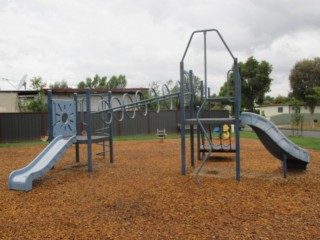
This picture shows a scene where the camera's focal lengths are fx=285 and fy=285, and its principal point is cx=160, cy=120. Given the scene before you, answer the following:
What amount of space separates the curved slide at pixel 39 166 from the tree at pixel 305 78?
32882 mm

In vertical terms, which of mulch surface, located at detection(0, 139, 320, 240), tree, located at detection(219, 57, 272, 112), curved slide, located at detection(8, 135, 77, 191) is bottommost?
mulch surface, located at detection(0, 139, 320, 240)

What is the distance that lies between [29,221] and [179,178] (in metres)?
2.79

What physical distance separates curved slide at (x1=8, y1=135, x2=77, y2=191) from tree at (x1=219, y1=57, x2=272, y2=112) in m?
22.5

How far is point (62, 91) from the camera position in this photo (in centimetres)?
2066

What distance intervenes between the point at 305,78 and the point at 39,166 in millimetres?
35315

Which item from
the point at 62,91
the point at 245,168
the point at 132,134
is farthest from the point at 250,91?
the point at 245,168

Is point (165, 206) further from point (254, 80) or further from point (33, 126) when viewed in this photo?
point (254, 80)

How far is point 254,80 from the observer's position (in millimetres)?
26062

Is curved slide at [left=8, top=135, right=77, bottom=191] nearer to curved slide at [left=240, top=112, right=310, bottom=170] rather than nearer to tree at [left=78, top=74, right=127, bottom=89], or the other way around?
curved slide at [left=240, top=112, right=310, bottom=170]

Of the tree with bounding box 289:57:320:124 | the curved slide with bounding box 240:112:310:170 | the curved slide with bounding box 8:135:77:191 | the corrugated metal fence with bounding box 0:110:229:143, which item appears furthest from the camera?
the tree with bounding box 289:57:320:124

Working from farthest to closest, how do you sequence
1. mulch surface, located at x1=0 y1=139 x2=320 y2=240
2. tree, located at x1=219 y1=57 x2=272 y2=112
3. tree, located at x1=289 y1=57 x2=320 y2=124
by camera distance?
tree, located at x1=289 y1=57 x2=320 y2=124 < tree, located at x1=219 y1=57 x2=272 y2=112 < mulch surface, located at x1=0 y1=139 x2=320 y2=240

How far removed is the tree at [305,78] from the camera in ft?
110

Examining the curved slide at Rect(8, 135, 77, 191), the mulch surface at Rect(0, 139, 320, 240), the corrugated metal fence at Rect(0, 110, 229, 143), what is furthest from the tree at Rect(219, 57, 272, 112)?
the curved slide at Rect(8, 135, 77, 191)

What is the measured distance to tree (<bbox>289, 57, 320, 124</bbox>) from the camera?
33531mm
